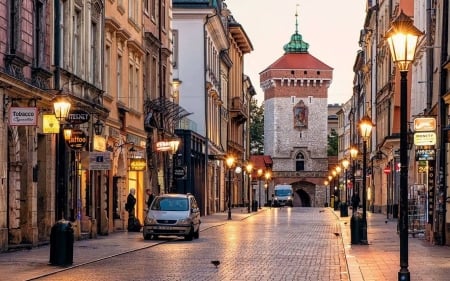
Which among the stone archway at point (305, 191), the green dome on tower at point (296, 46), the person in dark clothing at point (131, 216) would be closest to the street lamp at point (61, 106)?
the person in dark clothing at point (131, 216)

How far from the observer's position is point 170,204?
3534cm

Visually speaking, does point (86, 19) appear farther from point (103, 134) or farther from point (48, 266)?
point (48, 266)

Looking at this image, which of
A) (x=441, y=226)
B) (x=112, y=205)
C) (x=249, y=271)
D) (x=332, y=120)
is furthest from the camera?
(x=332, y=120)

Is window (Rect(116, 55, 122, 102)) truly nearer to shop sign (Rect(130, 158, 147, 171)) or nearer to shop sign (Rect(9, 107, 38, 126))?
shop sign (Rect(130, 158, 147, 171))

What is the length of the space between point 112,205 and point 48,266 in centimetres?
1814

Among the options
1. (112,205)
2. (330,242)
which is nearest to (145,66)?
(112,205)

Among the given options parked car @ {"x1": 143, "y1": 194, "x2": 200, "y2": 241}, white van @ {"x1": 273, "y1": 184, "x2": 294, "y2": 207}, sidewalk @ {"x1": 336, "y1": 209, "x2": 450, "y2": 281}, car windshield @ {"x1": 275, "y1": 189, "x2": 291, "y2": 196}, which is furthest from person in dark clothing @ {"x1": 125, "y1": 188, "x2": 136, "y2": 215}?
car windshield @ {"x1": 275, "y1": 189, "x2": 291, "y2": 196}

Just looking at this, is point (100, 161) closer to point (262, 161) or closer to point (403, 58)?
point (403, 58)

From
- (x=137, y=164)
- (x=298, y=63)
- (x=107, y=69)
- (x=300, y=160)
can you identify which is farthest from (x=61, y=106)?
(x=298, y=63)

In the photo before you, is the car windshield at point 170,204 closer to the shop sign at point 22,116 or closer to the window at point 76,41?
the window at point 76,41

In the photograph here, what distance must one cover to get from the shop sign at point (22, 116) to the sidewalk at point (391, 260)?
766 centimetres

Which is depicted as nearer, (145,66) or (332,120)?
(145,66)

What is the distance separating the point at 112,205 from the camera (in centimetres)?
3988

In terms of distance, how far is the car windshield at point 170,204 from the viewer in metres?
35.2
